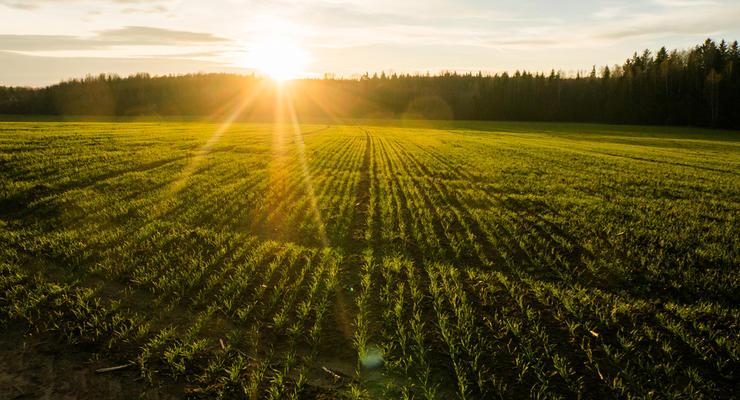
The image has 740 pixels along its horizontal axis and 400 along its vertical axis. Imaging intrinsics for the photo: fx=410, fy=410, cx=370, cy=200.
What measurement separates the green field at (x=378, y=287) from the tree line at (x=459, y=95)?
85.5 m

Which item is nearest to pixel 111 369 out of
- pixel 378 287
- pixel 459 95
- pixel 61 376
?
pixel 61 376

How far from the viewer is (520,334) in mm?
5637

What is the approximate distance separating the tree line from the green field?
85.5m

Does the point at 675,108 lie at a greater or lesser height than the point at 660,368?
greater

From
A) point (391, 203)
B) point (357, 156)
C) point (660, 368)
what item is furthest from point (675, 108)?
point (660, 368)

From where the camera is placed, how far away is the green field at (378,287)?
488cm

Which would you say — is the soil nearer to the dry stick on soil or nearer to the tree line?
the dry stick on soil

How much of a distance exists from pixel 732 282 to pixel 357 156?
2116cm

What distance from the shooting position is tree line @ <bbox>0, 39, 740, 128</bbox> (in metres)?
82.2

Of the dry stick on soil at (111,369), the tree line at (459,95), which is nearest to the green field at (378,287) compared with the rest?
the dry stick on soil at (111,369)

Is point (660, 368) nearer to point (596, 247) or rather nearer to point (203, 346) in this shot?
point (596, 247)

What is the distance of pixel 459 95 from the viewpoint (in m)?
137

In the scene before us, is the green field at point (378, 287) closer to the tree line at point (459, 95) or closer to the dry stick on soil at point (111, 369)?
the dry stick on soil at point (111, 369)

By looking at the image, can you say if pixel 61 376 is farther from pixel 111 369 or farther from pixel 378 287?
pixel 378 287
